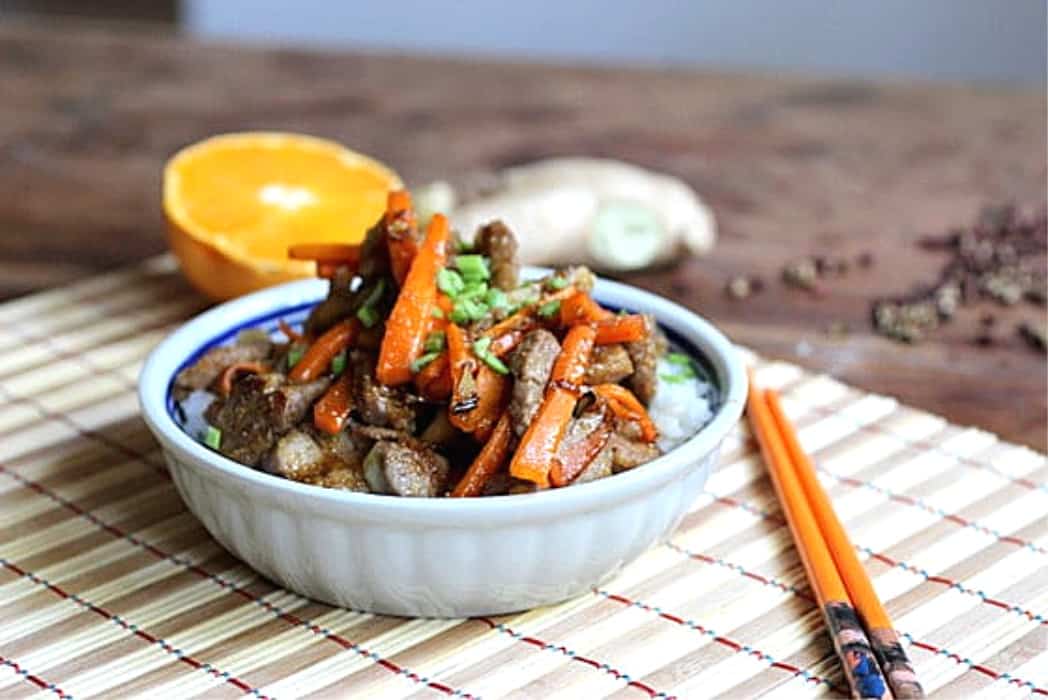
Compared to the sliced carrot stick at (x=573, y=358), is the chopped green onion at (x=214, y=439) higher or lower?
lower

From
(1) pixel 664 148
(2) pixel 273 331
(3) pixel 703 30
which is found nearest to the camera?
(2) pixel 273 331

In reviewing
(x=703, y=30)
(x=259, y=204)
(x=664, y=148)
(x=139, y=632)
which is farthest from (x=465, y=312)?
(x=703, y=30)

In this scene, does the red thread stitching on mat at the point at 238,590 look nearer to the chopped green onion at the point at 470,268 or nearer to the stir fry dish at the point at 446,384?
the stir fry dish at the point at 446,384

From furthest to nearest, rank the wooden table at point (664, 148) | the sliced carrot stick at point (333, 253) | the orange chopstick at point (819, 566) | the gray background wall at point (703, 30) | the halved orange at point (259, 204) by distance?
the gray background wall at point (703, 30) < the wooden table at point (664, 148) < the halved orange at point (259, 204) < the sliced carrot stick at point (333, 253) < the orange chopstick at point (819, 566)

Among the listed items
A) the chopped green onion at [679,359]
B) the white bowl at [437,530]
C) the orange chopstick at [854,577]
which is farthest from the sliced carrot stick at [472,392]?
the orange chopstick at [854,577]

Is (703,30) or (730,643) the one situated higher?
(703,30)

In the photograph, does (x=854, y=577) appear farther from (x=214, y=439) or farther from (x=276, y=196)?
(x=276, y=196)

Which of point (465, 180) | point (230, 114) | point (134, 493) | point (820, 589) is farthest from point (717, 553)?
point (230, 114)
